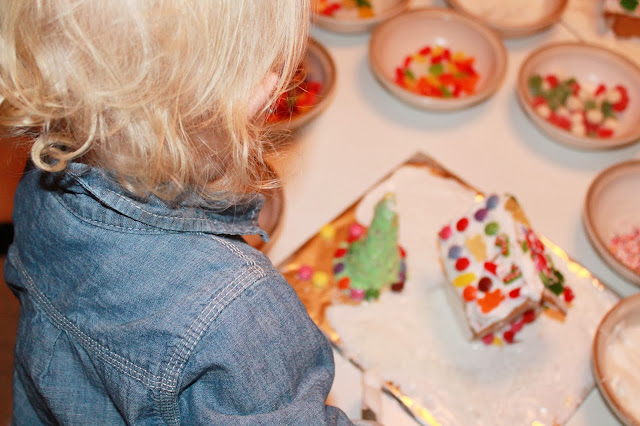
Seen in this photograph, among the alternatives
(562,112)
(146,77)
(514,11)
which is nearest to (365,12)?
(514,11)

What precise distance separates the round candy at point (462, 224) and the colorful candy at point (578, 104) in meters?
0.36

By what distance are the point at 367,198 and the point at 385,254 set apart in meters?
0.15

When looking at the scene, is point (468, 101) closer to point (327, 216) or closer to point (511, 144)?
point (511, 144)

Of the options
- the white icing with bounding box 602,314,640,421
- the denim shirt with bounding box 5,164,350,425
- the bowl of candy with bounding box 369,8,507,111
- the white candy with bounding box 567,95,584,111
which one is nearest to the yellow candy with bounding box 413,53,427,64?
the bowl of candy with bounding box 369,8,507,111

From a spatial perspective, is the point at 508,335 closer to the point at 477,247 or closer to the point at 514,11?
the point at 477,247

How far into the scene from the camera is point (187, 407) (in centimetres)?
52

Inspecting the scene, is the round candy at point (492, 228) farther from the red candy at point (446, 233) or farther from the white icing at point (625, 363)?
the white icing at point (625, 363)

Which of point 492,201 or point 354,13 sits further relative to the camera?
point 354,13

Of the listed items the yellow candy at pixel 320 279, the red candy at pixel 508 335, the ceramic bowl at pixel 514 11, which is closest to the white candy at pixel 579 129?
the ceramic bowl at pixel 514 11

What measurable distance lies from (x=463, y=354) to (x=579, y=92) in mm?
643

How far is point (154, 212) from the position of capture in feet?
1.75

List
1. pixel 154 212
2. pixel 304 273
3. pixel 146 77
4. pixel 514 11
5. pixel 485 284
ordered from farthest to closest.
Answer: pixel 514 11 < pixel 304 273 < pixel 485 284 < pixel 154 212 < pixel 146 77

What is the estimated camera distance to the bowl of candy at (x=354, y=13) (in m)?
1.16

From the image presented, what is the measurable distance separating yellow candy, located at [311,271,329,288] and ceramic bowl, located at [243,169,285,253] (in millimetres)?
91
